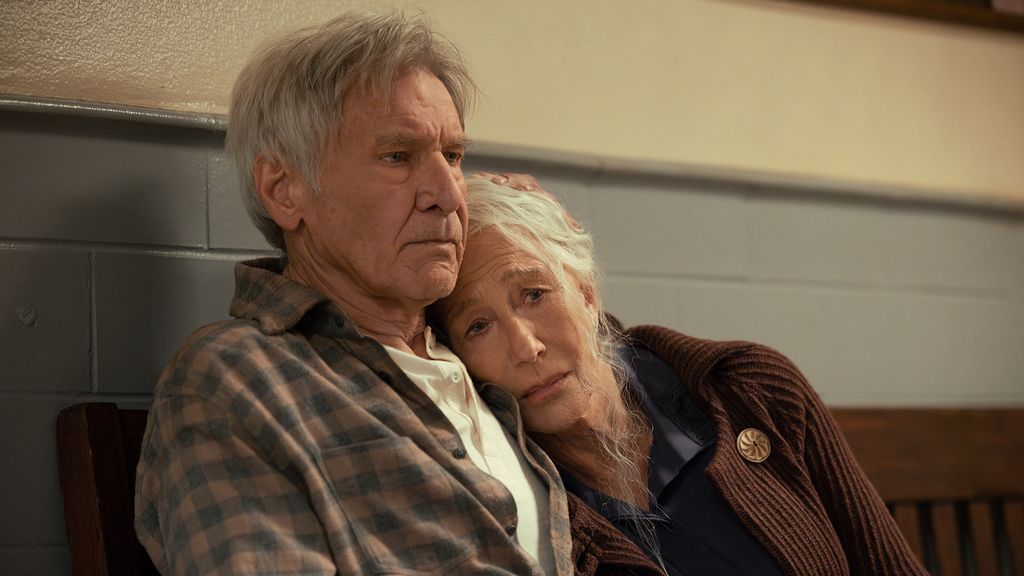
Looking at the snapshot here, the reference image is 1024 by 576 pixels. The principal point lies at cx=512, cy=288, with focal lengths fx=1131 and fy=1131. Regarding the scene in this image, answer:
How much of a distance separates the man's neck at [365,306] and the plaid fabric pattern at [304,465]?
3.3 inches

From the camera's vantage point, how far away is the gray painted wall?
68.8 inches

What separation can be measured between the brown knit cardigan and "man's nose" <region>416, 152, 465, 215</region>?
526 mm

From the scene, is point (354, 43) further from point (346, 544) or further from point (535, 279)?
point (346, 544)

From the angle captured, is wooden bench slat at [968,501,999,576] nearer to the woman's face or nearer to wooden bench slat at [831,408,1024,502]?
wooden bench slat at [831,408,1024,502]

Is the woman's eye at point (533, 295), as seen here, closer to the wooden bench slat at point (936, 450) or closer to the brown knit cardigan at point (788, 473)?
the brown knit cardigan at point (788, 473)

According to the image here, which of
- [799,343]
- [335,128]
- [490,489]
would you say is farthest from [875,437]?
[335,128]

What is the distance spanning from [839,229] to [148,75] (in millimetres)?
1525

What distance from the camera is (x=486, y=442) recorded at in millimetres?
1688

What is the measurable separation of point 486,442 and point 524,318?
0.72 feet

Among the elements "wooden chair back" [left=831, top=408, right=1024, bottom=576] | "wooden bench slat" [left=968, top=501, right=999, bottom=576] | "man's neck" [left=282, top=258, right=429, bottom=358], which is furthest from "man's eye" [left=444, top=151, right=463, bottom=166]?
"wooden bench slat" [left=968, top=501, right=999, bottom=576]

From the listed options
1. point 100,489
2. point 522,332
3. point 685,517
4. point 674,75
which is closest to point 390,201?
point 522,332

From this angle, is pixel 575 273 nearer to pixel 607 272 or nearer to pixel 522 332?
pixel 522 332

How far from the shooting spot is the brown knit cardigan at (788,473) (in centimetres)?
176

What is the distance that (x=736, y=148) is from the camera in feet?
8.13
